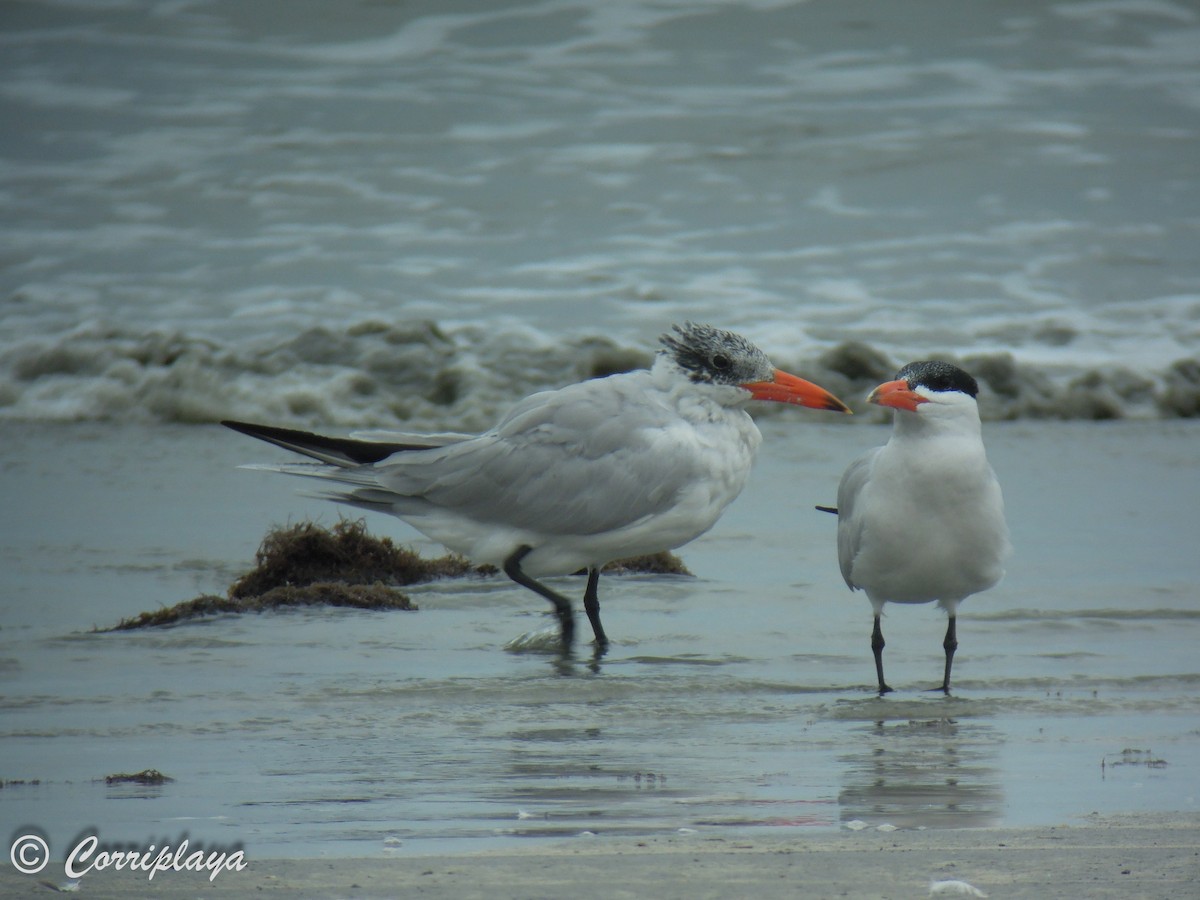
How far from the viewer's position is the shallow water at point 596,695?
3.72 metres

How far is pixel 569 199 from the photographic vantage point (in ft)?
64.7

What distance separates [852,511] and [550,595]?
1332 mm

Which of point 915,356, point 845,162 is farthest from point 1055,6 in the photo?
point 915,356

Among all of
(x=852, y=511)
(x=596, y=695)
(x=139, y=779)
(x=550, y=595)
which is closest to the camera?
(x=139, y=779)

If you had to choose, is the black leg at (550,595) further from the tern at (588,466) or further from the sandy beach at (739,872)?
the sandy beach at (739,872)

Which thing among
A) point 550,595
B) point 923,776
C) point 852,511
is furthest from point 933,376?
point 550,595

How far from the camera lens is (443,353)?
13938 mm

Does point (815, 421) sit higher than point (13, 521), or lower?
lower

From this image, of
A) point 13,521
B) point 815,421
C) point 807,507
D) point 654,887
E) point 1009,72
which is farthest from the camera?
point 1009,72

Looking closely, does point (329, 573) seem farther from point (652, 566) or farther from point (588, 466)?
point (652, 566)

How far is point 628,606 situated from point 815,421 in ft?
18.3

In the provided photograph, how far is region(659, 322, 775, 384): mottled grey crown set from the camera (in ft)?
21.8

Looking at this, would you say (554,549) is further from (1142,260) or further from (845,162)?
(845,162)

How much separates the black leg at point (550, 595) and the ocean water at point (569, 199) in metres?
6.27
